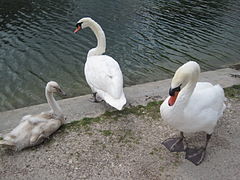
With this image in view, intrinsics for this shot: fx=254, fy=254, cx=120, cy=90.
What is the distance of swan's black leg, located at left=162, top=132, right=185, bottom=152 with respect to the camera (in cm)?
407

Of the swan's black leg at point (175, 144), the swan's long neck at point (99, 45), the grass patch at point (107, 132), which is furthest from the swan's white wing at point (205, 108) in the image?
the swan's long neck at point (99, 45)

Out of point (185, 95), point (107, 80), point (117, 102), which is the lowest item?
point (117, 102)

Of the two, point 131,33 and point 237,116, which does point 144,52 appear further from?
point 237,116

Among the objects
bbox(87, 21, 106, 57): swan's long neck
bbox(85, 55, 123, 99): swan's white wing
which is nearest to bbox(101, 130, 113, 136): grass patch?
bbox(85, 55, 123, 99): swan's white wing

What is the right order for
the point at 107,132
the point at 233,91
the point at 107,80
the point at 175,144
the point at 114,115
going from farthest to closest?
the point at 233,91 < the point at 114,115 < the point at 107,80 < the point at 107,132 < the point at 175,144

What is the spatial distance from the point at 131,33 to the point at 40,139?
818cm

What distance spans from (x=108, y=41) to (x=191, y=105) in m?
7.07

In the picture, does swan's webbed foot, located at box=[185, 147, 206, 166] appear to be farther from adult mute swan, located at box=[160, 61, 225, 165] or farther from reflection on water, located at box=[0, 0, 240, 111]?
reflection on water, located at box=[0, 0, 240, 111]

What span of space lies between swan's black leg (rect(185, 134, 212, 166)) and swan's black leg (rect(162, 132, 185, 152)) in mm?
126

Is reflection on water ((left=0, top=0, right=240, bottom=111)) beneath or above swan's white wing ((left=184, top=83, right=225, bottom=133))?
beneath

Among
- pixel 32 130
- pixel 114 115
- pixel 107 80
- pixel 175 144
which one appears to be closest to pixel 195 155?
pixel 175 144

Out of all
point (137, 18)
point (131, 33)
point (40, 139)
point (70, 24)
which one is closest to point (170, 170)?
point (40, 139)

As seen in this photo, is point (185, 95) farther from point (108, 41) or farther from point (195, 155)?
point (108, 41)

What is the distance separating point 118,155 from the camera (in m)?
3.87
